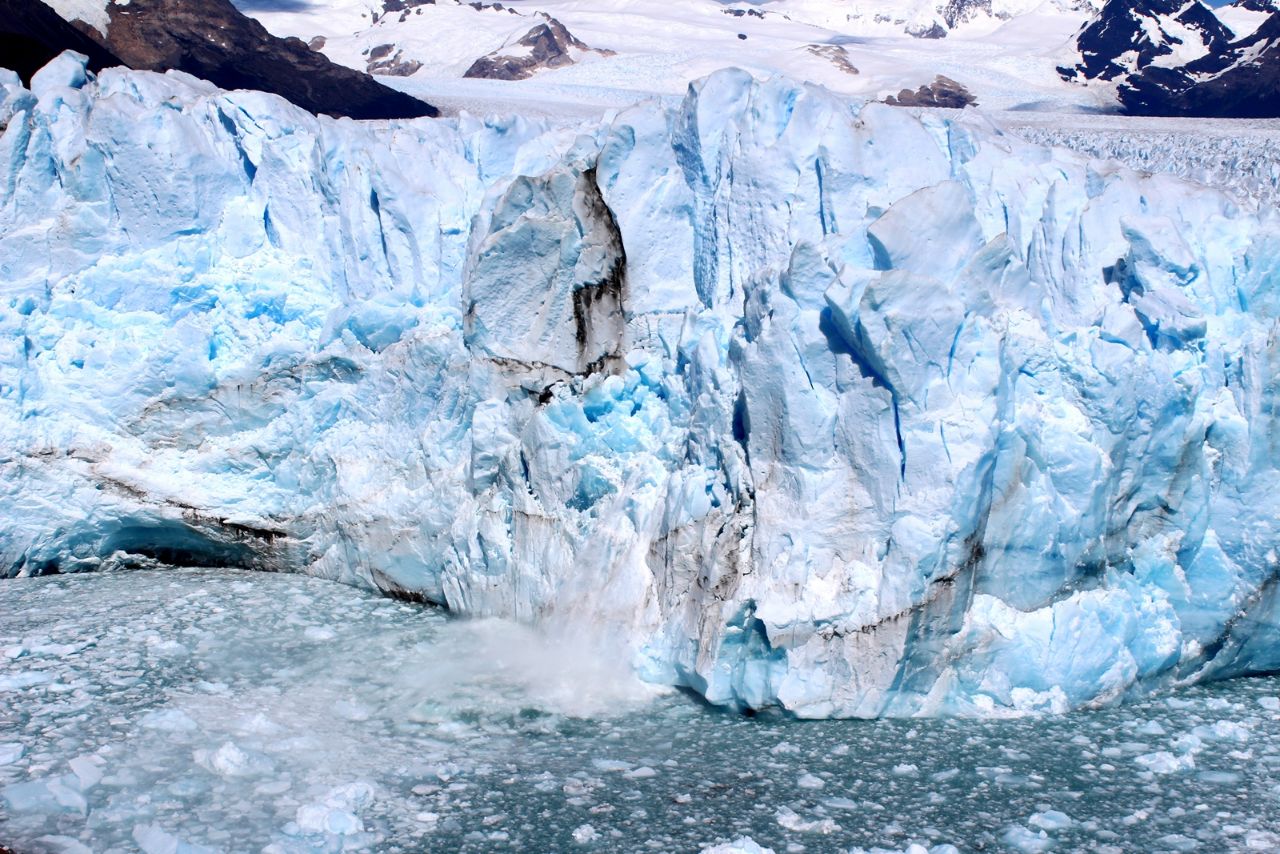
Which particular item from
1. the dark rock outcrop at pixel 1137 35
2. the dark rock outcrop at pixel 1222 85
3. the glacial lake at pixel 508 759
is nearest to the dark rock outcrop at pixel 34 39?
the glacial lake at pixel 508 759

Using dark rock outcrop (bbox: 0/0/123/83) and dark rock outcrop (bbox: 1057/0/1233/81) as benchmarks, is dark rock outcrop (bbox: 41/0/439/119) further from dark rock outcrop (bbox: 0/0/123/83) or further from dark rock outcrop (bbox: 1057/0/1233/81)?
dark rock outcrop (bbox: 1057/0/1233/81)

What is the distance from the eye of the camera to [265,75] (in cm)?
2567

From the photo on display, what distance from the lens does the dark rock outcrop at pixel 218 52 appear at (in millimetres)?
25062

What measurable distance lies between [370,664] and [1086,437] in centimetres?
338

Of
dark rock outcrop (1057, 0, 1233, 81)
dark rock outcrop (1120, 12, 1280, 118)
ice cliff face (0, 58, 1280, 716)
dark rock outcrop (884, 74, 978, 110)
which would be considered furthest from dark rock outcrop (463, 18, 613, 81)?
ice cliff face (0, 58, 1280, 716)

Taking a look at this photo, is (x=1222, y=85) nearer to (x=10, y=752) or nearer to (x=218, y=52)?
(x=218, y=52)

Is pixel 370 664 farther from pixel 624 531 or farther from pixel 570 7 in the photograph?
pixel 570 7

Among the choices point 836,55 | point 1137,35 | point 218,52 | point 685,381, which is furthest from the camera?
point 1137,35

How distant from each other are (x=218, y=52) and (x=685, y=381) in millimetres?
24537

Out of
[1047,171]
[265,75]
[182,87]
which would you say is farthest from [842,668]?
[265,75]

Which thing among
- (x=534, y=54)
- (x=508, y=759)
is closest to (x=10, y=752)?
(x=508, y=759)

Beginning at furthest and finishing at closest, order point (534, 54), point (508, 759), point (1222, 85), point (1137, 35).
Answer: point (1137, 35)
point (534, 54)
point (1222, 85)
point (508, 759)

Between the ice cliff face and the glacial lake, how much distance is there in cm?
30

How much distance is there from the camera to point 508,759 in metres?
4.55
